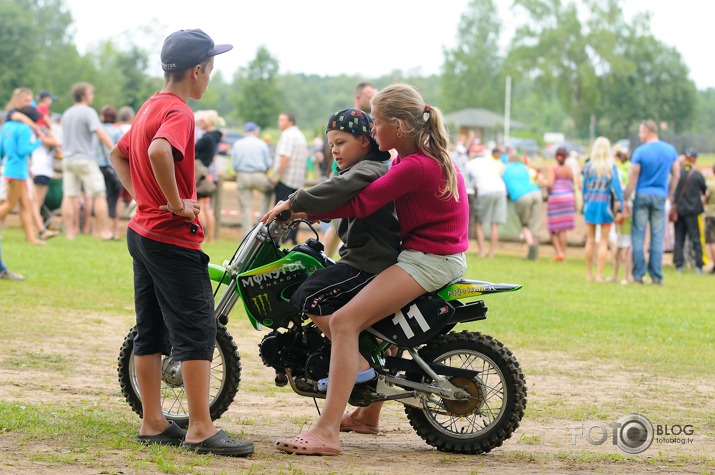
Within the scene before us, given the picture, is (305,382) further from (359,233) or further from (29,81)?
(29,81)

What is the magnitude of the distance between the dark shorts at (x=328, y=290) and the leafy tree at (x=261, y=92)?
62.4 metres

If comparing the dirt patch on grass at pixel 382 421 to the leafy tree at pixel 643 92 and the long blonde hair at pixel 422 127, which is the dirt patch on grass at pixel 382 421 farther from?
the leafy tree at pixel 643 92

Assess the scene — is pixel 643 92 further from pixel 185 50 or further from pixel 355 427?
pixel 185 50

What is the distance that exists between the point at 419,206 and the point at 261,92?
63.3m

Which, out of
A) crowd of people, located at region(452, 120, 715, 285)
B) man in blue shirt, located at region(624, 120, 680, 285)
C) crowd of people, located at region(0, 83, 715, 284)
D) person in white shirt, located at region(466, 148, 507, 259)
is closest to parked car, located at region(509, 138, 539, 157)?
crowd of people, located at region(0, 83, 715, 284)

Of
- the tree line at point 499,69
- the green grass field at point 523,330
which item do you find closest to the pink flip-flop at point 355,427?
the green grass field at point 523,330

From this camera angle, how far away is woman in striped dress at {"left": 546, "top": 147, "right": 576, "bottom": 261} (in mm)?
20062

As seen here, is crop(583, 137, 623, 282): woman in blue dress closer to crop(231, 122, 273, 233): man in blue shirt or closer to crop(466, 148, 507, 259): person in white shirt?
crop(466, 148, 507, 259): person in white shirt

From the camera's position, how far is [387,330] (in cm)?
563

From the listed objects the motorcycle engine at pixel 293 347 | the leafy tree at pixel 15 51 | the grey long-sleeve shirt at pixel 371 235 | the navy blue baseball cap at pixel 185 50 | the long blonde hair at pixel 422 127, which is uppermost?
the leafy tree at pixel 15 51

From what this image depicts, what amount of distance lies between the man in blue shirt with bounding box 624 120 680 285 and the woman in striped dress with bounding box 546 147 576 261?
4.01 m

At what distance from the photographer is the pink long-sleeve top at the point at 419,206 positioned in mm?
5395

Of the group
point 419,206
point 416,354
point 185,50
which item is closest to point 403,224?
point 419,206

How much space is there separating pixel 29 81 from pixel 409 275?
76813 mm
